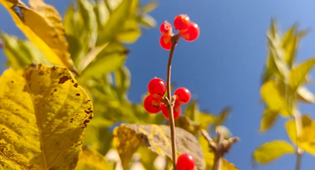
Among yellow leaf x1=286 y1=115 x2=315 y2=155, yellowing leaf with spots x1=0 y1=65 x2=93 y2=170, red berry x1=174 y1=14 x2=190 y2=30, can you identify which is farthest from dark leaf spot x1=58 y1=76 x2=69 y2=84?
yellow leaf x1=286 y1=115 x2=315 y2=155

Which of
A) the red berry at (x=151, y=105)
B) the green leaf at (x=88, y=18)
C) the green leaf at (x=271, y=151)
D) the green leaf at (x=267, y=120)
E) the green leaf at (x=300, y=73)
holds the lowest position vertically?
the red berry at (x=151, y=105)

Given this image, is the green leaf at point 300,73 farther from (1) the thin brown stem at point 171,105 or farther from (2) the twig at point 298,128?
(1) the thin brown stem at point 171,105

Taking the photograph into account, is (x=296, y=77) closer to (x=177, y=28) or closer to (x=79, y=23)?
(x=177, y=28)

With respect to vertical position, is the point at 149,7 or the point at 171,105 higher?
the point at 149,7

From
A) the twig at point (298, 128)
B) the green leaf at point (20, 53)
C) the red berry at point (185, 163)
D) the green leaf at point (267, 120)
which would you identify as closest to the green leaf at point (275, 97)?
the twig at point (298, 128)

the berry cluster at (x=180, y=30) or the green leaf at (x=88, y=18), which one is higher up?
the green leaf at (x=88, y=18)

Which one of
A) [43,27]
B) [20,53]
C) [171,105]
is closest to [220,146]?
[171,105]

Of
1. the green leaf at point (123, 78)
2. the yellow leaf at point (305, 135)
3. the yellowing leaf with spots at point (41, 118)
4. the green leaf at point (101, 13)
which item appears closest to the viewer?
the yellowing leaf with spots at point (41, 118)

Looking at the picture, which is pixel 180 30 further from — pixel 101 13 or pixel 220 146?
pixel 101 13
